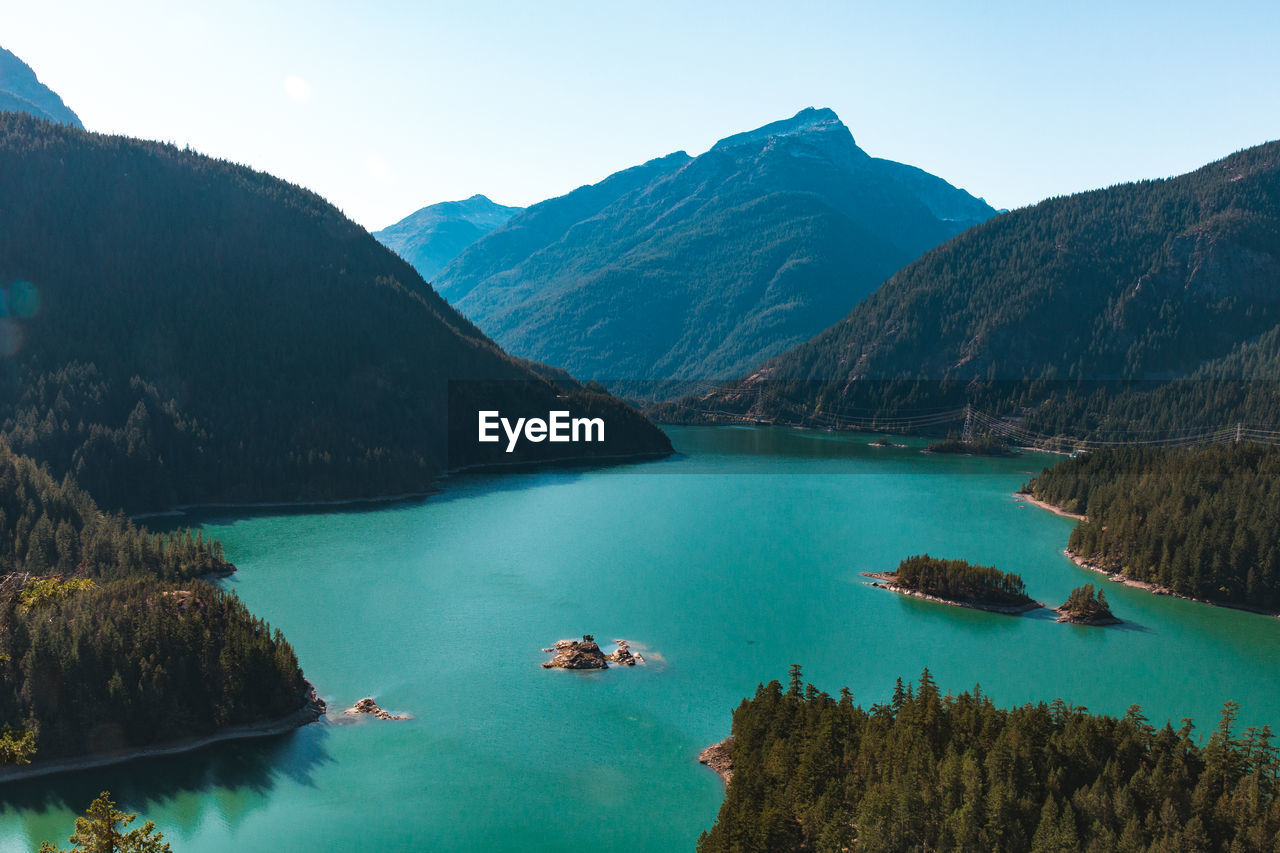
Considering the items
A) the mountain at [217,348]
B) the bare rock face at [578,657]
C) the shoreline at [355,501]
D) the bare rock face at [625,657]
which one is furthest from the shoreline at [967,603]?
the mountain at [217,348]

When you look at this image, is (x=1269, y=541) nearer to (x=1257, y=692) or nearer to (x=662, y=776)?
(x=1257, y=692)

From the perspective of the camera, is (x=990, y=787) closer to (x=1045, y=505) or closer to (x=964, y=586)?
(x=964, y=586)

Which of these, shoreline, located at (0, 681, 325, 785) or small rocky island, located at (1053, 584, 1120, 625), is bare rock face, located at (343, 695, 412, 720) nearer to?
shoreline, located at (0, 681, 325, 785)

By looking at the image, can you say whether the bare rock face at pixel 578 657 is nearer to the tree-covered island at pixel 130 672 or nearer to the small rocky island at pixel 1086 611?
the tree-covered island at pixel 130 672

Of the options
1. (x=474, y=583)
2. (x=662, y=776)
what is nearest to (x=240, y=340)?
(x=474, y=583)

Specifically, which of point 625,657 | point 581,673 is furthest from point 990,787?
point 625,657

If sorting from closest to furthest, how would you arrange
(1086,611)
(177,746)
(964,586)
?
(177,746) → (1086,611) → (964,586)
